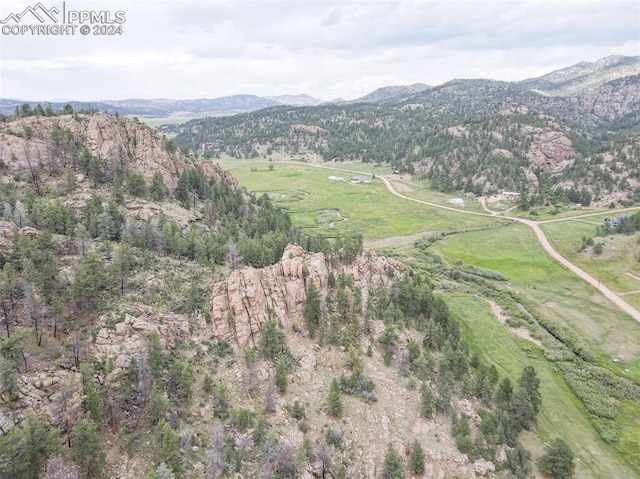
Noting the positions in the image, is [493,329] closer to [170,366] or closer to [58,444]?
[170,366]

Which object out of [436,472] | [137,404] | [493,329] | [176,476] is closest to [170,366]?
[137,404]

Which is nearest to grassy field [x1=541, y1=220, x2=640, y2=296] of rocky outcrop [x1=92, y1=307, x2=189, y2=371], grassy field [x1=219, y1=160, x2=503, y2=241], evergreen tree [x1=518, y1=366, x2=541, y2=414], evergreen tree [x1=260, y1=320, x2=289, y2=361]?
grassy field [x1=219, y1=160, x2=503, y2=241]

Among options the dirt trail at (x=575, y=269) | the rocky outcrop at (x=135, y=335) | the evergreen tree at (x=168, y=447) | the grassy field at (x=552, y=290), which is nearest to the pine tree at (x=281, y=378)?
the rocky outcrop at (x=135, y=335)

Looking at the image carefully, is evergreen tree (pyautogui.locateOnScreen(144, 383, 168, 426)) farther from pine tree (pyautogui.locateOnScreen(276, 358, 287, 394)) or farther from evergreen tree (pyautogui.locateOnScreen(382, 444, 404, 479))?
evergreen tree (pyautogui.locateOnScreen(382, 444, 404, 479))

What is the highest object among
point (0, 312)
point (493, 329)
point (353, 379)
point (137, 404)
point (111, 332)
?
point (0, 312)

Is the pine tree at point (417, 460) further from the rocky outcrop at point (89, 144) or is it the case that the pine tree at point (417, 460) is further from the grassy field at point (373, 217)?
the grassy field at point (373, 217)

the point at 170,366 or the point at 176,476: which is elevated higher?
the point at 170,366
